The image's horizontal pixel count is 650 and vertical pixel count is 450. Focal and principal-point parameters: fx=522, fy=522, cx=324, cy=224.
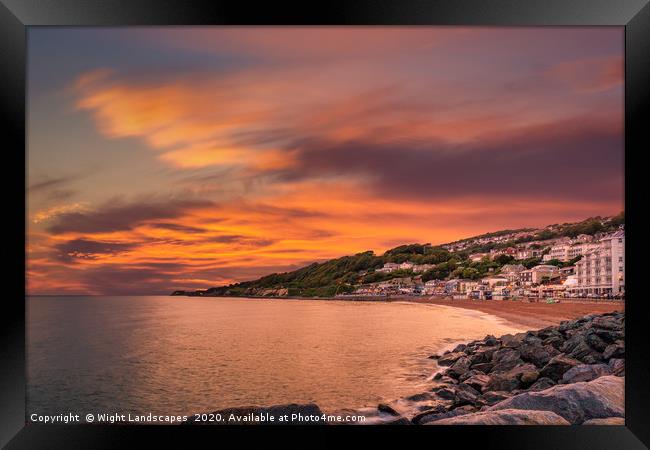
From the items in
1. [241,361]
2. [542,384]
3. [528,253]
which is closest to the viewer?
[542,384]

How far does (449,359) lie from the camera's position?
9.24 meters

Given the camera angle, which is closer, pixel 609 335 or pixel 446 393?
pixel 609 335

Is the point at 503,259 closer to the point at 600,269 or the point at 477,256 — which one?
the point at 477,256

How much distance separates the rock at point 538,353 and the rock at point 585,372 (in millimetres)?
612

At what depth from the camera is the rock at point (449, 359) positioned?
897 cm

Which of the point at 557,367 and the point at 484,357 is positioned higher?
the point at 557,367

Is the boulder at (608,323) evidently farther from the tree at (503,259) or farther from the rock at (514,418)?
the tree at (503,259)

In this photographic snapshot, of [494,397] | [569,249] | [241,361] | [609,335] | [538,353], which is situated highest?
[569,249]

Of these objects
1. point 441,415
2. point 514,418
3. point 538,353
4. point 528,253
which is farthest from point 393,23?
point 528,253

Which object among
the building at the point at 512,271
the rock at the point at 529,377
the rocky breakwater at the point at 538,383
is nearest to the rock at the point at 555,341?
the rocky breakwater at the point at 538,383

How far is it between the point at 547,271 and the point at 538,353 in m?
2.66

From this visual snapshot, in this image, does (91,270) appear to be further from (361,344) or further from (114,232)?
(361,344)

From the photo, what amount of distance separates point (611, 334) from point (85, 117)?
7.19m

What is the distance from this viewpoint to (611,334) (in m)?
6.06
